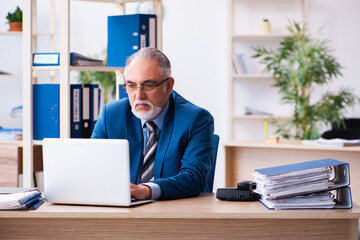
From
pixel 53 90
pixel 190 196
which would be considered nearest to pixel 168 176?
pixel 190 196

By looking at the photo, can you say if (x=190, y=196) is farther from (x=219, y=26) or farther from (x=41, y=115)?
(x=219, y=26)

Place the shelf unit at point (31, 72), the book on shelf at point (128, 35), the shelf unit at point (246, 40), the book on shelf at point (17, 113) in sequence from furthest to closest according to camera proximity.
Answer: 1. the shelf unit at point (246, 40)
2. the book on shelf at point (17, 113)
3. the book on shelf at point (128, 35)
4. the shelf unit at point (31, 72)

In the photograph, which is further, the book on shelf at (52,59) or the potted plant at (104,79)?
the potted plant at (104,79)

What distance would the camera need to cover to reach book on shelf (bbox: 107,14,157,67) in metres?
3.04

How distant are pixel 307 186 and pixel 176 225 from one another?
1.49ft

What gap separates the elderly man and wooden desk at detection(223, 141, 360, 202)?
193 cm

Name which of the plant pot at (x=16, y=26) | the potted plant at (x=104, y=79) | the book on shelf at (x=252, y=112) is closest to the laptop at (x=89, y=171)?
the plant pot at (x=16, y=26)

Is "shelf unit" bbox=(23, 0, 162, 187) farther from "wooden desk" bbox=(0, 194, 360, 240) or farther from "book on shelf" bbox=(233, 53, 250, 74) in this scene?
"book on shelf" bbox=(233, 53, 250, 74)

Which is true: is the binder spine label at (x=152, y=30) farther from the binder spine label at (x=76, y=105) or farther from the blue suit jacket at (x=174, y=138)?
the blue suit jacket at (x=174, y=138)

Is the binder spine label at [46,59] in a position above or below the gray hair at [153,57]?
above

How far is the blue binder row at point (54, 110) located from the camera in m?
2.97

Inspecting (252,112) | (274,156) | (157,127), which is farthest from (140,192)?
(252,112)

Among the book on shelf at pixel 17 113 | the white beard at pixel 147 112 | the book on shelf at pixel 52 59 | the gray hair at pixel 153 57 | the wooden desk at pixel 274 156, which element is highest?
the book on shelf at pixel 52 59

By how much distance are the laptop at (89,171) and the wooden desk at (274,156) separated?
2.46 metres
